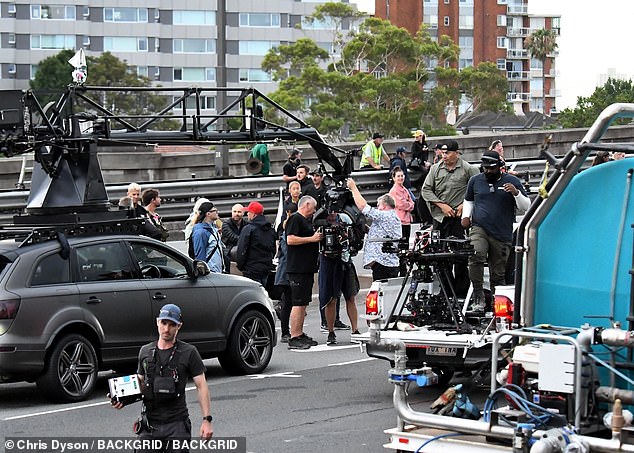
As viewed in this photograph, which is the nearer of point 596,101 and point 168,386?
point 168,386

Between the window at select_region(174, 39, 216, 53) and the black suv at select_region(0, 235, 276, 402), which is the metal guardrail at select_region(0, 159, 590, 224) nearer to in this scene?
the black suv at select_region(0, 235, 276, 402)

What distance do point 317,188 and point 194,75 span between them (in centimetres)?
9421

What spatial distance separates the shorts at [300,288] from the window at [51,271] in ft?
13.0

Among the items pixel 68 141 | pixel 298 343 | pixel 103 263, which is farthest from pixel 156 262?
pixel 298 343

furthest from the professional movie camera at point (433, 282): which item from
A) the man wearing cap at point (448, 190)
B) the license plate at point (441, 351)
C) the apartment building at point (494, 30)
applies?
the apartment building at point (494, 30)

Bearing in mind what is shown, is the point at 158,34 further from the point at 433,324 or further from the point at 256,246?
the point at 433,324

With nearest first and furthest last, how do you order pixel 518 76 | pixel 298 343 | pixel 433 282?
pixel 433 282 < pixel 298 343 < pixel 518 76

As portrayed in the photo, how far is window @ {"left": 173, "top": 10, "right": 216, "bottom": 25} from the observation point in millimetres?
111625

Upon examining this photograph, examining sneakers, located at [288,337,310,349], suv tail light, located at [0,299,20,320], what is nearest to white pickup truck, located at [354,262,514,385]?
suv tail light, located at [0,299,20,320]

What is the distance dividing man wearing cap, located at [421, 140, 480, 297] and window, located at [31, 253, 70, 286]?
15.5 ft

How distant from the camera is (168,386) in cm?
801

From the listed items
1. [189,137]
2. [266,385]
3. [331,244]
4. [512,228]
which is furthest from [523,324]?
[189,137]

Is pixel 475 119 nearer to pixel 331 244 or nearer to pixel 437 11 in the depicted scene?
pixel 437 11

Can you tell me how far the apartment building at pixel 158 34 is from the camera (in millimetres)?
108312
